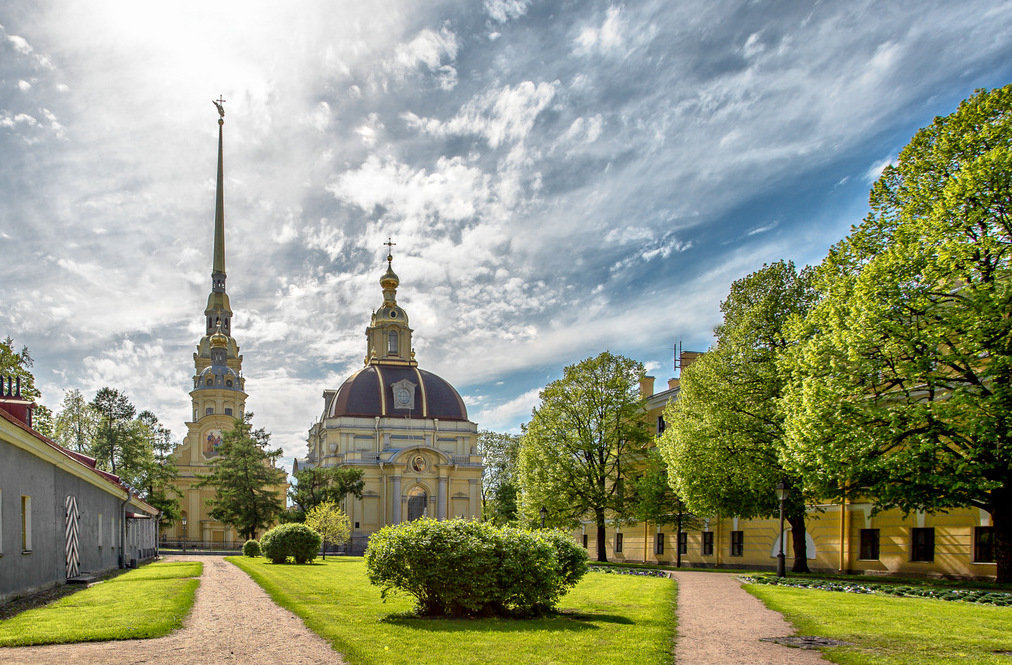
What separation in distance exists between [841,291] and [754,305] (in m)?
6.77

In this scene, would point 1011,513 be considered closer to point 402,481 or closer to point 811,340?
point 811,340

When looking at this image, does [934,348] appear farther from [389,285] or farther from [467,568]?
[389,285]

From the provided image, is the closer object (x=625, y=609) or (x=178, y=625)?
(x=178, y=625)

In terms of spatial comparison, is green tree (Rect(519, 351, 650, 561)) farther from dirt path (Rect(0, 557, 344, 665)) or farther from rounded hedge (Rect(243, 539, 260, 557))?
dirt path (Rect(0, 557, 344, 665))

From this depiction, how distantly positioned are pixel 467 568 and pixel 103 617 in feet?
17.8

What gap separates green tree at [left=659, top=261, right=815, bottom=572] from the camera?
25688mm

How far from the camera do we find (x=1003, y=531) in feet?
62.8

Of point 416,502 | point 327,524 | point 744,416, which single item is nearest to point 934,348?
point 744,416

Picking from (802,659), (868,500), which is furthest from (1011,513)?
(802,659)

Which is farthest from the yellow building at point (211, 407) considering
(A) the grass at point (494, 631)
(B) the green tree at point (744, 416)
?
(A) the grass at point (494, 631)

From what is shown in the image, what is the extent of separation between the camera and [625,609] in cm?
1457

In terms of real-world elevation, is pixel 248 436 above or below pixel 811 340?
below

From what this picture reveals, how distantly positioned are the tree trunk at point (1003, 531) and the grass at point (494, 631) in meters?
7.96

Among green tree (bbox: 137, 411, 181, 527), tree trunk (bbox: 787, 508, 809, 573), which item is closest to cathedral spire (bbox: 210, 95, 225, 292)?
green tree (bbox: 137, 411, 181, 527)
